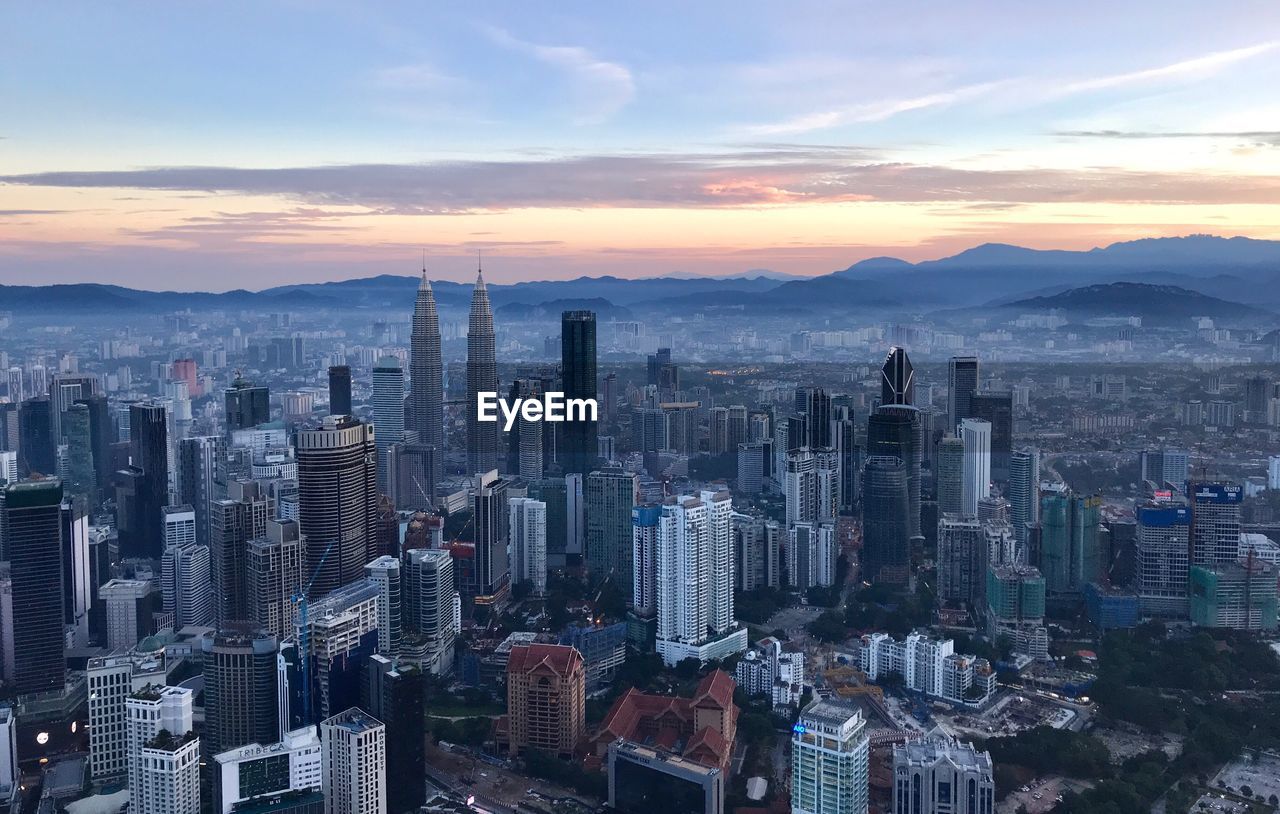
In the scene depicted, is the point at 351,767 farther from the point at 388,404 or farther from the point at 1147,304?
the point at 1147,304

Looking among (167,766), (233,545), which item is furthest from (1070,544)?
(167,766)

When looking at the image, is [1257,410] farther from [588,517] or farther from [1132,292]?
[588,517]

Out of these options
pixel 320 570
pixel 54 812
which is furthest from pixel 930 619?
pixel 54 812

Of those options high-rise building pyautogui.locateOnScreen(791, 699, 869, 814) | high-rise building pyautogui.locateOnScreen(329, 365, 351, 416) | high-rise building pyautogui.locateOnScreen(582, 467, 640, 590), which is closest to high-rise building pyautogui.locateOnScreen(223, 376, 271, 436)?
high-rise building pyautogui.locateOnScreen(329, 365, 351, 416)

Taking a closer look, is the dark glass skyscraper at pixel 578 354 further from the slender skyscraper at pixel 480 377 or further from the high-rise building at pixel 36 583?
the high-rise building at pixel 36 583

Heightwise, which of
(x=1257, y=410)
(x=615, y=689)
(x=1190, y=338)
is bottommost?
(x=615, y=689)
